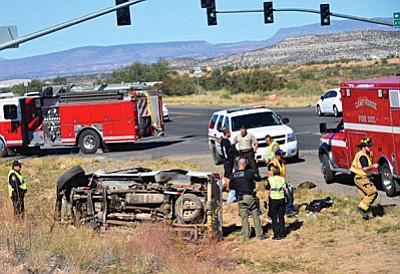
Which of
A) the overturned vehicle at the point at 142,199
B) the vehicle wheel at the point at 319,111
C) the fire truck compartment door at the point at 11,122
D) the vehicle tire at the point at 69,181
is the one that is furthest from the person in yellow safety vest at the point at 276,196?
the vehicle wheel at the point at 319,111

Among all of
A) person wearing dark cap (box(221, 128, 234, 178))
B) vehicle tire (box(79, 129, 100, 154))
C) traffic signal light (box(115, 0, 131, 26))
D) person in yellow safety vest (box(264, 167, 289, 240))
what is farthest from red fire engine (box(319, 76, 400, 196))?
vehicle tire (box(79, 129, 100, 154))

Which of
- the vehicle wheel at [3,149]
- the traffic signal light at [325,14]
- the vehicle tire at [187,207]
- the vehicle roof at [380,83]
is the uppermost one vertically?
the traffic signal light at [325,14]

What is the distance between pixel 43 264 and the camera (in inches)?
430

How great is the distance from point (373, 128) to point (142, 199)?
5.70 m

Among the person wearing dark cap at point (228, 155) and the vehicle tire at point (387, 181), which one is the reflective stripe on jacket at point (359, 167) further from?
the person wearing dark cap at point (228, 155)

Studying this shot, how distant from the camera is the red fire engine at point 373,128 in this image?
16875 mm

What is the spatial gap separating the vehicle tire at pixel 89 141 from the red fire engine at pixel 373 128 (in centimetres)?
1447

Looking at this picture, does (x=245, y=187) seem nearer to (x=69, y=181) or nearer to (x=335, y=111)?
(x=69, y=181)

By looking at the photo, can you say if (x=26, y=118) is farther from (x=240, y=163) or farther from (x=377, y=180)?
(x=240, y=163)

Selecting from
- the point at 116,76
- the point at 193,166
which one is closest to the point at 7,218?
the point at 193,166

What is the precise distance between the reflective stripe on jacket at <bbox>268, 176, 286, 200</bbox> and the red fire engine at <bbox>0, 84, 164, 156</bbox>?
58.7 ft

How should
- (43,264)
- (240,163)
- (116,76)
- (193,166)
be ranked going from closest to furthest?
(43,264)
(240,163)
(193,166)
(116,76)

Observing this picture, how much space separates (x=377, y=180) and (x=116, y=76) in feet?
306

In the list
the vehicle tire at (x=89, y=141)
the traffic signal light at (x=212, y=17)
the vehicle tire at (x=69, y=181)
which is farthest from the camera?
the traffic signal light at (x=212, y=17)
